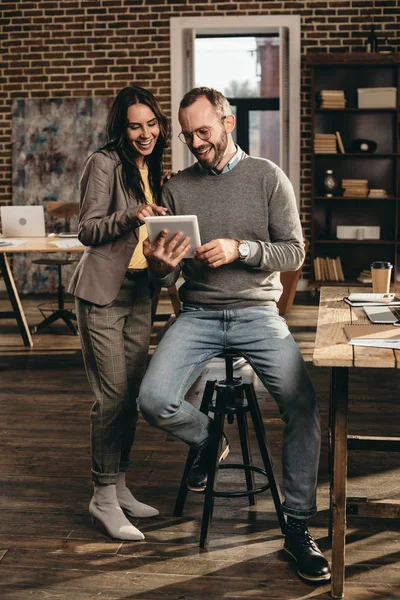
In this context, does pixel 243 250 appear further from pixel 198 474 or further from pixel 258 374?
pixel 198 474

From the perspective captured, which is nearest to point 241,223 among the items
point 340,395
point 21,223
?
point 340,395

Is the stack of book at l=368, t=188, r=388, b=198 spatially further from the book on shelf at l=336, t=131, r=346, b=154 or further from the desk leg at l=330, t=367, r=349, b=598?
the desk leg at l=330, t=367, r=349, b=598

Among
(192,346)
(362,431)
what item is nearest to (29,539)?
(192,346)

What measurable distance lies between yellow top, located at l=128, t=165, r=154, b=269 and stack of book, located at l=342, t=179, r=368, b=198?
518 centimetres

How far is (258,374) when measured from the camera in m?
2.57

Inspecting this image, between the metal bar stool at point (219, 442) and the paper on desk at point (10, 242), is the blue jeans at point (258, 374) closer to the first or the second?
the metal bar stool at point (219, 442)

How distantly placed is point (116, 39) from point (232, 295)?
19.9ft

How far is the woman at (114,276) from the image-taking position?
264 centimetres

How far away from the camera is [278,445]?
11.8 ft

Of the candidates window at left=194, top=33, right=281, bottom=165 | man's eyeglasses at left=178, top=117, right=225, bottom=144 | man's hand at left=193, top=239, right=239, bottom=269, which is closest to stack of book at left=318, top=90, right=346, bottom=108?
window at left=194, top=33, right=281, bottom=165

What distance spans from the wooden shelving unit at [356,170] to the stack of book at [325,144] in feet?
0.23

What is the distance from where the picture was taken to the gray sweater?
2734 mm

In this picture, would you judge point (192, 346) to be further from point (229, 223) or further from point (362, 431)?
point (362, 431)

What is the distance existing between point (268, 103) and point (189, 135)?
6489mm
